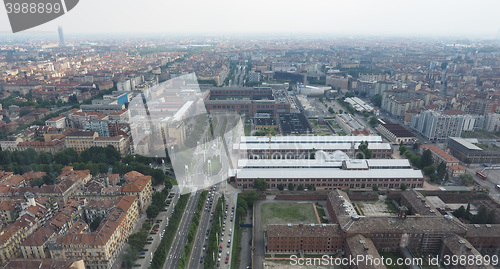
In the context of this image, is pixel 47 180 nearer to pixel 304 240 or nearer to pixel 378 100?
pixel 304 240

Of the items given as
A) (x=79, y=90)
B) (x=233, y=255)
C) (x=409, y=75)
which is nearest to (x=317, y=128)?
(x=233, y=255)

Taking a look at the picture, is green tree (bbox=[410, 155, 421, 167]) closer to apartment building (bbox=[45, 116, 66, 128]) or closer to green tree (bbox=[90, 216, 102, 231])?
green tree (bbox=[90, 216, 102, 231])

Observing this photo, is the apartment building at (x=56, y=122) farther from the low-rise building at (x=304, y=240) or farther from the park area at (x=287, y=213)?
the low-rise building at (x=304, y=240)

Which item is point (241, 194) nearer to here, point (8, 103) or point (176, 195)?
point (176, 195)

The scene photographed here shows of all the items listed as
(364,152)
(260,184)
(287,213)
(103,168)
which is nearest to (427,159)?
(364,152)

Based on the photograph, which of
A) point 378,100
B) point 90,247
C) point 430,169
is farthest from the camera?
point 378,100

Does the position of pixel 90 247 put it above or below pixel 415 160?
above

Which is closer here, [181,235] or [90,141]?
[181,235]

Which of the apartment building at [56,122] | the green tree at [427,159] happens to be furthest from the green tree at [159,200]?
the green tree at [427,159]
